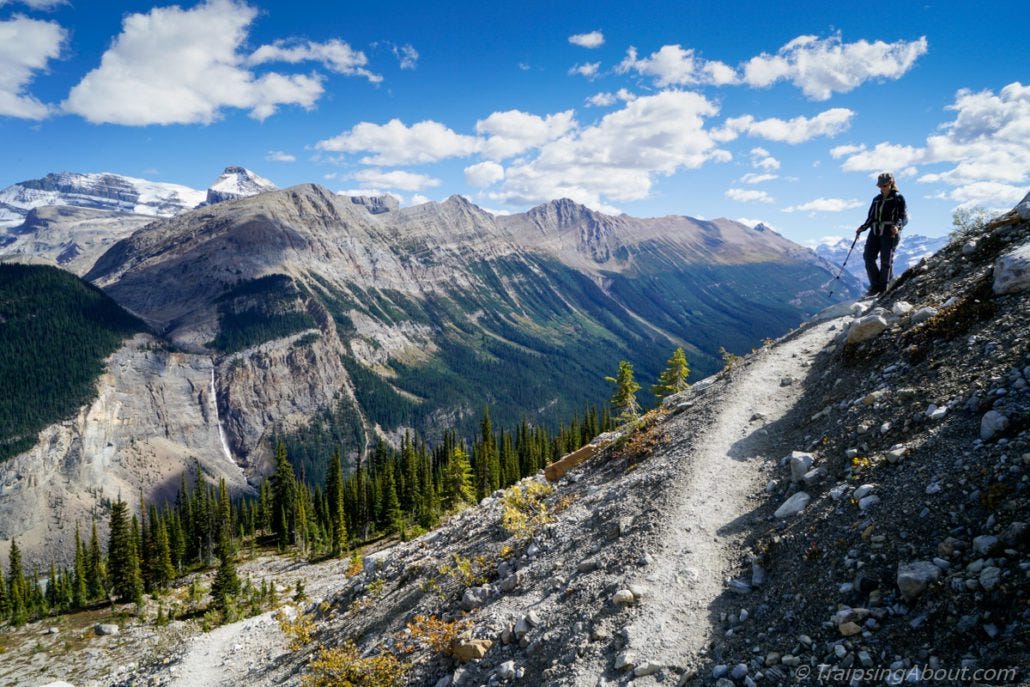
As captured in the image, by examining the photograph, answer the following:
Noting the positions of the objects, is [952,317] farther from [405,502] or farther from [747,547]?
[405,502]

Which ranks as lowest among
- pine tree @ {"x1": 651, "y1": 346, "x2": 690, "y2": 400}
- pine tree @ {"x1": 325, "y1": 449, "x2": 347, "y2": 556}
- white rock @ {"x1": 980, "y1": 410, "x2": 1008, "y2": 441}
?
pine tree @ {"x1": 325, "y1": 449, "x2": 347, "y2": 556}

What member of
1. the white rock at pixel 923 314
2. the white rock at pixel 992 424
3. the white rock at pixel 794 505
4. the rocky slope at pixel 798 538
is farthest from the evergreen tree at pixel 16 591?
the white rock at pixel 923 314

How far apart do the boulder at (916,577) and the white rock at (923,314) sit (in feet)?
32.3

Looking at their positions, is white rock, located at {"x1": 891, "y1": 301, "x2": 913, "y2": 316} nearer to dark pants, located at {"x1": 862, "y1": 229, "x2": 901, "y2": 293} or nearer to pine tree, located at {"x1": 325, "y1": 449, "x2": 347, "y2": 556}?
dark pants, located at {"x1": 862, "y1": 229, "x2": 901, "y2": 293}

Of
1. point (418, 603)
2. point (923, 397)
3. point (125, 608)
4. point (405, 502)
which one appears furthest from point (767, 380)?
point (405, 502)

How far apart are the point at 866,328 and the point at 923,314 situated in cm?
159

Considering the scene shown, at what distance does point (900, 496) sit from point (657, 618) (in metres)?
5.07

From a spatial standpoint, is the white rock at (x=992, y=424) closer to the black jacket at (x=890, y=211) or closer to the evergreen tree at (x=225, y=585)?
the black jacket at (x=890, y=211)

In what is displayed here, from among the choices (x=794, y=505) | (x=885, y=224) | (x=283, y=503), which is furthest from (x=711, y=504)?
(x=283, y=503)

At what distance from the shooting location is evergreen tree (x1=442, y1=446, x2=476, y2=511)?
3078 inches

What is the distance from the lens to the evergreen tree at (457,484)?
7819 centimetres

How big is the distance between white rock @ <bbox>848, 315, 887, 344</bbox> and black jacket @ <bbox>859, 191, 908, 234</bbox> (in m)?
6.63

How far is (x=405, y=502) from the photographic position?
86375mm

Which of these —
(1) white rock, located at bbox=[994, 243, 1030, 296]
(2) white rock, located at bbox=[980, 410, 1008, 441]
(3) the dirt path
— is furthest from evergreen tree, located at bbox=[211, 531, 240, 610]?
(1) white rock, located at bbox=[994, 243, 1030, 296]
